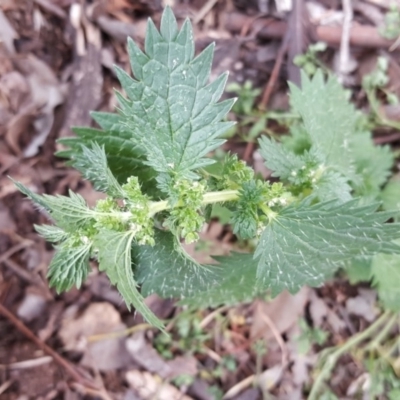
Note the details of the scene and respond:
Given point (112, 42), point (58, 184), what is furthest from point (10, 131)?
point (112, 42)

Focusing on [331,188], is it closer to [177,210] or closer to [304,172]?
[304,172]

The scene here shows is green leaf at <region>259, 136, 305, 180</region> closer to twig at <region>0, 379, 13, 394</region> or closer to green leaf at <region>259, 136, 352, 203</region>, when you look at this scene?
green leaf at <region>259, 136, 352, 203</region>

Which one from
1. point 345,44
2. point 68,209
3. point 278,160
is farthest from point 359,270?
point 68,209

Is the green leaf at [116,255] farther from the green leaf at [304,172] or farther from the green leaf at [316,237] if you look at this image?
the green leaf at [304,172]

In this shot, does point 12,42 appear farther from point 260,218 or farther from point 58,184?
point 260,218

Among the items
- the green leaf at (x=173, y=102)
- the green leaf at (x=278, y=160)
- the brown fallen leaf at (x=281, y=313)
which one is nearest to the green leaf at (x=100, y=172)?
the green leaf at (x=173, y=102)

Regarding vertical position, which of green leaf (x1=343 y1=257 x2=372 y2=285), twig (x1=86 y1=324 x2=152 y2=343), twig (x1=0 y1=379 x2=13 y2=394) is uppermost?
green leaf (x1=343 y1=257 x2=372 y2=285)

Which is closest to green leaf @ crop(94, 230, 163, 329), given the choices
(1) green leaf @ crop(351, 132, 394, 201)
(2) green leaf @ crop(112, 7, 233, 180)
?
(2) green leaf @ crop(112, 7, 233, 180)
